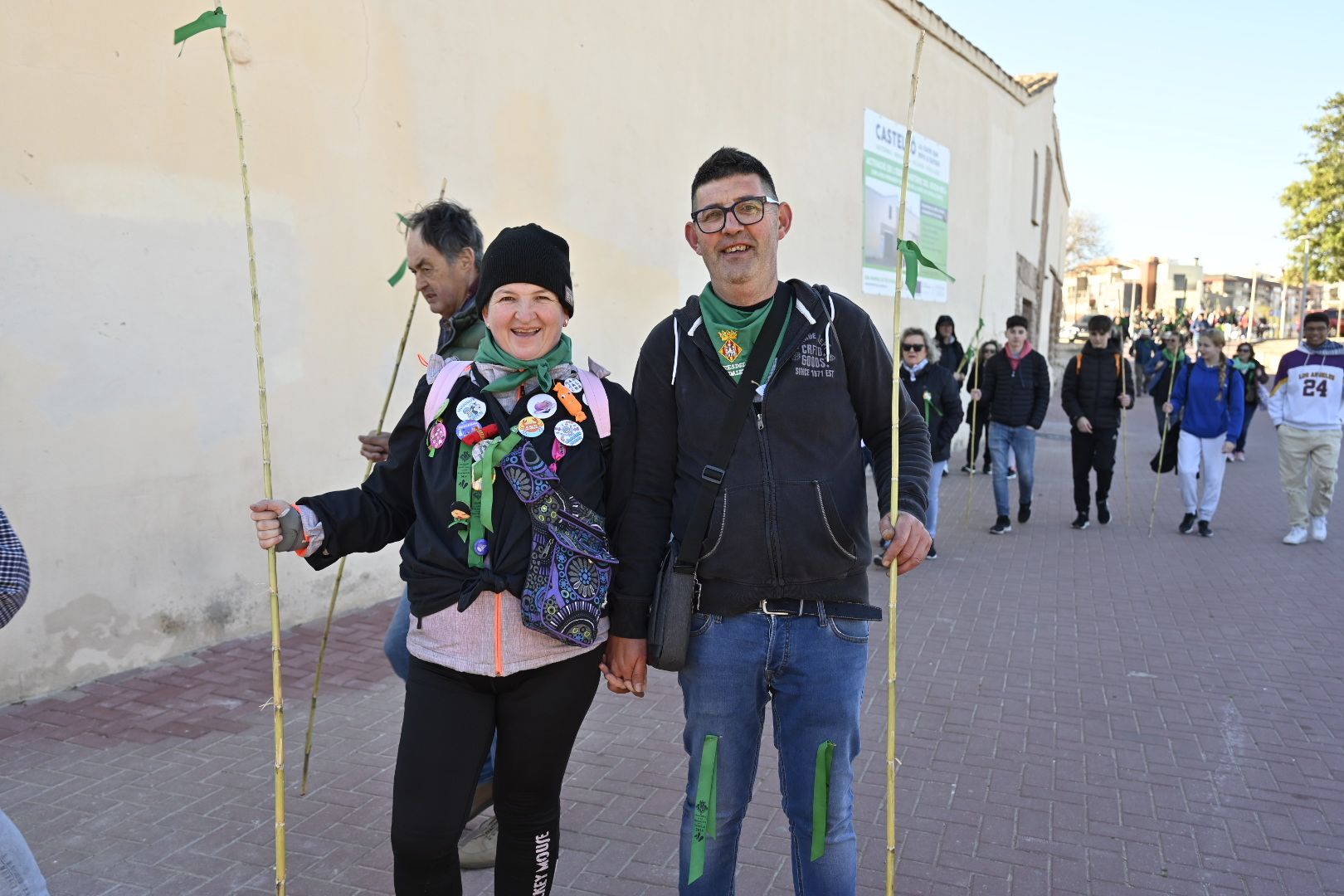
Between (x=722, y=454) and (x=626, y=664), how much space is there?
22.0 inches

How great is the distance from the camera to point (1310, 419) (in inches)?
366

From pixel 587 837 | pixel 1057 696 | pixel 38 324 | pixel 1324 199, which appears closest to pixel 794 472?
pixel 587 837

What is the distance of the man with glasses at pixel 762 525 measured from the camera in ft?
7.82

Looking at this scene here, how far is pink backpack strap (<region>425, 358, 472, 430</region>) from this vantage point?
8.34 feet

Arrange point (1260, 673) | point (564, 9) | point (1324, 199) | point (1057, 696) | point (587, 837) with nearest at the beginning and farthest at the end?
point (587, 837) < point (1057, 696) < point (1260, 673) < point (564, 9) < point (1324, 199)

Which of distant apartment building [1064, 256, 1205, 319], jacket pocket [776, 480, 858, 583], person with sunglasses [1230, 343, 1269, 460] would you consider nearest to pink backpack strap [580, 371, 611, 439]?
jacket pocket [776, 480, 858, 583]

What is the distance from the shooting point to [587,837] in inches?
148

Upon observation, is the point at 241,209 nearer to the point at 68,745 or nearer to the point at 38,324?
the point at 38,324

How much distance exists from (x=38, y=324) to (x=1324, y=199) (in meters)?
42.0

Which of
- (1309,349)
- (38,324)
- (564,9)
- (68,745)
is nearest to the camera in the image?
(68,745)

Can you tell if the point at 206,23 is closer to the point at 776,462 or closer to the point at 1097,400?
the point at 776,462

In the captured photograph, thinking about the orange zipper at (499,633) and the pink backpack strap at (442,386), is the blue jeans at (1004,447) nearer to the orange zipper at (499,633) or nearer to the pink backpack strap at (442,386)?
the pink backpack strap at (442,386)

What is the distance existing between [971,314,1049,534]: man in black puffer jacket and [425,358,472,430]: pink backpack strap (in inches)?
315

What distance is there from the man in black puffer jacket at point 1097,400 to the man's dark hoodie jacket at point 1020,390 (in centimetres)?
38
